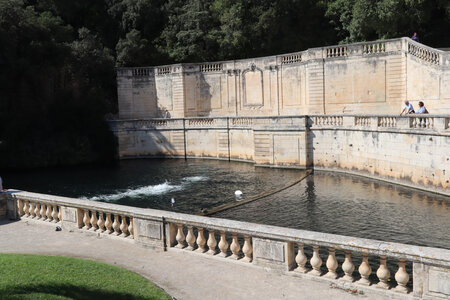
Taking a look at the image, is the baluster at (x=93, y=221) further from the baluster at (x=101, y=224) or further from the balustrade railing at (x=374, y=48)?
the balustrade railing at (x=374, y=48)

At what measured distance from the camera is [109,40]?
46219 mm

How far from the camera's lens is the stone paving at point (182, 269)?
6945 millimetres

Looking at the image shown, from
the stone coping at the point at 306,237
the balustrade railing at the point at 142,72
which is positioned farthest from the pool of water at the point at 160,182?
the balustrade railing at the point at 142,72

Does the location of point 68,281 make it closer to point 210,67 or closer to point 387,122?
point 387,122

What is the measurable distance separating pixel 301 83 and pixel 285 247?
26.5 meters

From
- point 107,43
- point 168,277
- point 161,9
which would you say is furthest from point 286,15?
point 168,277

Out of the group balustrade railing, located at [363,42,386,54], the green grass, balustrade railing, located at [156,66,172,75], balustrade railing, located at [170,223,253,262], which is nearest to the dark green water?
balustrade railing, located at [170,223,253,262]

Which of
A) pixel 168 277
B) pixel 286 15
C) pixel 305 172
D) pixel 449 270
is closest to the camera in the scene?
pixel 449 270

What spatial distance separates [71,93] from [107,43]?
9.79 metres

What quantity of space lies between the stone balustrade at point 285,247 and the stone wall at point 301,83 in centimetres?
1784

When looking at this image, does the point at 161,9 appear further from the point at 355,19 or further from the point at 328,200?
the point at 328,200

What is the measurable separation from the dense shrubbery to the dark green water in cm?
421

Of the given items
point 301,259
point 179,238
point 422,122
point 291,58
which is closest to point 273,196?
point 422,122

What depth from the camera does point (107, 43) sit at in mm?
46031
